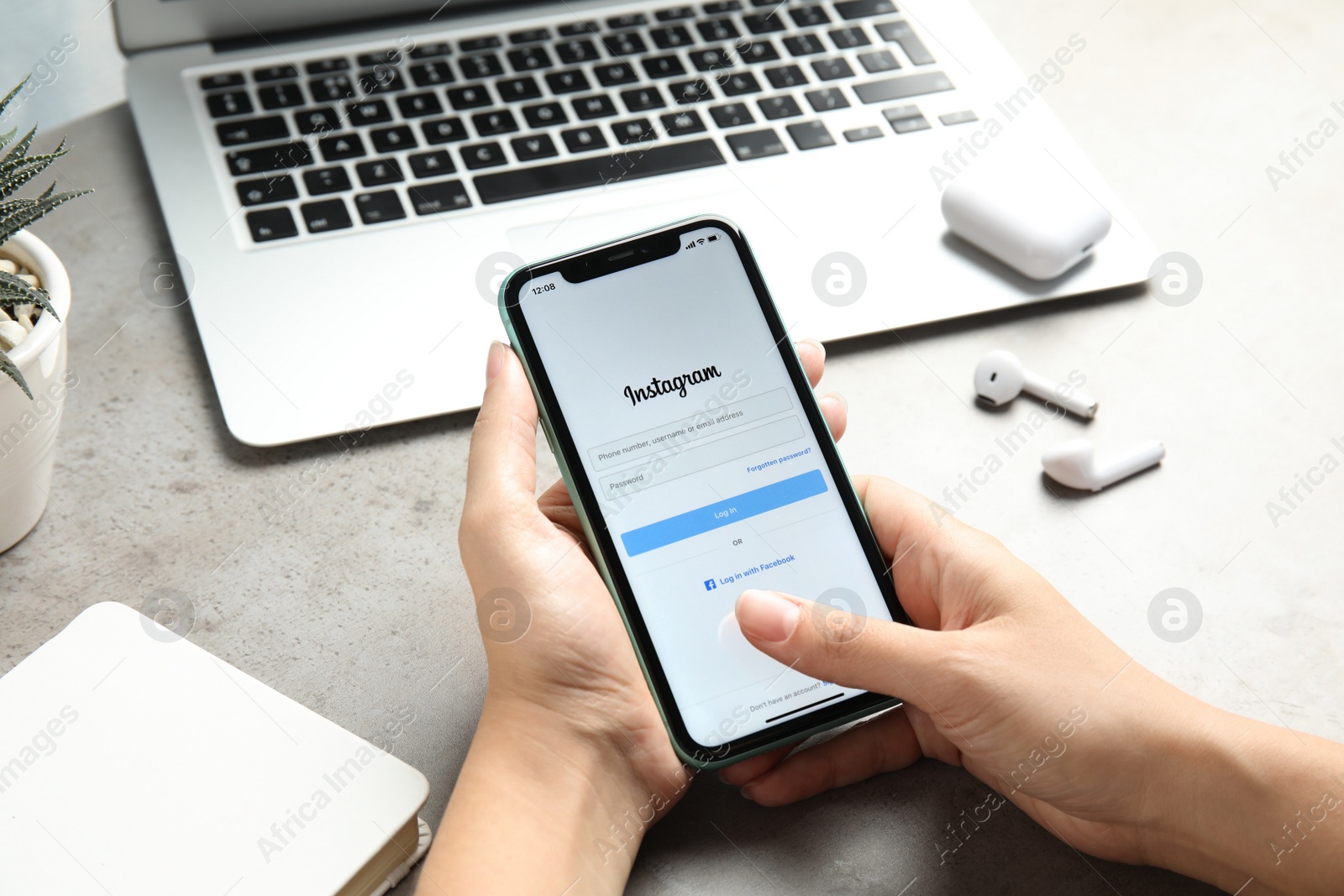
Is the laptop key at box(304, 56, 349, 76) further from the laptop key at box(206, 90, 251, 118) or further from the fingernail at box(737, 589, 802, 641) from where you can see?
the fingernail at box(737, 589, 802, 641)

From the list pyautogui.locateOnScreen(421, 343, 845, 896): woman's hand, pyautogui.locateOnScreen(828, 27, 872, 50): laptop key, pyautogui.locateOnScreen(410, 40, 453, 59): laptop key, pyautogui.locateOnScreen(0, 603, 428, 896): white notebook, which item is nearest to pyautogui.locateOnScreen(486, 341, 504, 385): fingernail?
pyautogui.locateOnScreen(421, 343, 845, 896): woman's hand

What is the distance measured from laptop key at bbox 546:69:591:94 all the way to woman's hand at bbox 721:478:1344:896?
0.52 m

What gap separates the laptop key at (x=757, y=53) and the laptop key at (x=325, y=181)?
36 centimetres

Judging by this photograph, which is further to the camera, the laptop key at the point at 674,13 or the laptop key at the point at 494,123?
the laptop key at the point at 674,13

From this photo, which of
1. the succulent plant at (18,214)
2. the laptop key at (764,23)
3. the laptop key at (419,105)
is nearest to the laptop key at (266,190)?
the laptop key at (419,105)

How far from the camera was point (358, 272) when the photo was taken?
30.6 inches

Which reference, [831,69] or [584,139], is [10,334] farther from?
[831,69]

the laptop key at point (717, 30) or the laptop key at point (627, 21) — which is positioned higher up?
the laptop key at point (717, 30)

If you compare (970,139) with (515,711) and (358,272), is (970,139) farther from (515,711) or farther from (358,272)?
(515,711)

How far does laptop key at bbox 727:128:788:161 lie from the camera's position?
0.87 meters

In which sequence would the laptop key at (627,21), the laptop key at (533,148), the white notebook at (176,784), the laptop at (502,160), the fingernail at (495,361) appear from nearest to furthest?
the white notebook at (176,784)
the fingernail at (495,361)
the laptop at (502,160)
the laptop key at (533,148)
the laptop key at (627,21)

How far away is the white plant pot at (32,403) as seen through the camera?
22.2 inches

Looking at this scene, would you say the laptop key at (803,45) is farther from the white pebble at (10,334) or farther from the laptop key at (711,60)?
the white pebble at (10,334)

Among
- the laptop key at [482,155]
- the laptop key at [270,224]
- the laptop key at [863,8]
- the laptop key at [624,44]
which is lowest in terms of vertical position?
the laptop key at [270,224]
